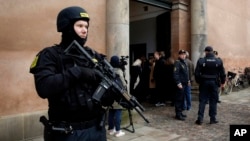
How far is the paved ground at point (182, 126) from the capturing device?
541cm

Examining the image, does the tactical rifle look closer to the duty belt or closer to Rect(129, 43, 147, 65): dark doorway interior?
the duty belt

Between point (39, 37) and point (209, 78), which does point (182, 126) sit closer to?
point (209, 78)

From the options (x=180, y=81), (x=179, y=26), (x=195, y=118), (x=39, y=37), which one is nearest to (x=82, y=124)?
(x=39, y=37)

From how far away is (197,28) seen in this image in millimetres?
10070

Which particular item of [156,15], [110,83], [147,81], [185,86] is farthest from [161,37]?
[110,83]

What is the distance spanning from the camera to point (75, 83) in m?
2.20

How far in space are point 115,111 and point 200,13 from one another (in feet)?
20.8

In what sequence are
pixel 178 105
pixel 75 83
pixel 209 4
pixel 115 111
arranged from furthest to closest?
1. pixel 209 4
2. pixel 178 105
3. pixel 115 111
4. pixel 75 83

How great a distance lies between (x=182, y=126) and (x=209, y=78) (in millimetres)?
1284

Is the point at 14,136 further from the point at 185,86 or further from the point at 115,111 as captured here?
the point at 185,86

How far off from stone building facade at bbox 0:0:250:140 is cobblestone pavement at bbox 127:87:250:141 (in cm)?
198

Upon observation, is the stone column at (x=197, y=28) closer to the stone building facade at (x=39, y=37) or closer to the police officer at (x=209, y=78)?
the stone building facade at (x=39, y=37)

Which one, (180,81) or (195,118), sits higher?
(180,81)

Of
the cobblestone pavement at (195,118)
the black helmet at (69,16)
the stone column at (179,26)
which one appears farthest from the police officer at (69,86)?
the stone column at (179,26)
